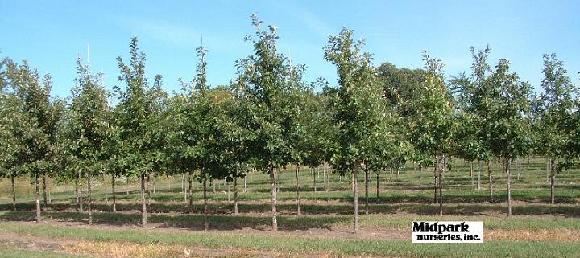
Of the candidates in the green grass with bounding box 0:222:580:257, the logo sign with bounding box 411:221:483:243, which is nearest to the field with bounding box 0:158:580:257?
the green grass with bounding box 0:222:580:257

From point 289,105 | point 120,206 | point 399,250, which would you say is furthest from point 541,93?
point 120,206

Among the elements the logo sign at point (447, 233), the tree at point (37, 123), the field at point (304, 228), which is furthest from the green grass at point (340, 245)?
the tree at point (37, 123)

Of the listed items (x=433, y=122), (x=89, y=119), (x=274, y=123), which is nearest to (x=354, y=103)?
(x=274, y=123)

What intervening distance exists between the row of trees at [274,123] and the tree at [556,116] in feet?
0.26

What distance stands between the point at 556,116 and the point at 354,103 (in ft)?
54.2

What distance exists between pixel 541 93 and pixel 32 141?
112ft

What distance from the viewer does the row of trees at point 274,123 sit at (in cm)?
2511

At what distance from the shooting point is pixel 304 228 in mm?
27391

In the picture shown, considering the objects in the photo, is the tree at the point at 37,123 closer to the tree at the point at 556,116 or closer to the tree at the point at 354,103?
the tree at the point at 354,103

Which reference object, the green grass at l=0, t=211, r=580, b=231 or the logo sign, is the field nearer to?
the green grass at l=0, t=211, r=580, b=231

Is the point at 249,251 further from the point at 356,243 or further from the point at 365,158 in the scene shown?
the point at 365,158

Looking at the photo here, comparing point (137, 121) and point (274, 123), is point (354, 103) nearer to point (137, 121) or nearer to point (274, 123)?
point (274, 123)

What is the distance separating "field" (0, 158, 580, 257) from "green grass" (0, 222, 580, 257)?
0.04m

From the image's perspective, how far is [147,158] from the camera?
28.9m
